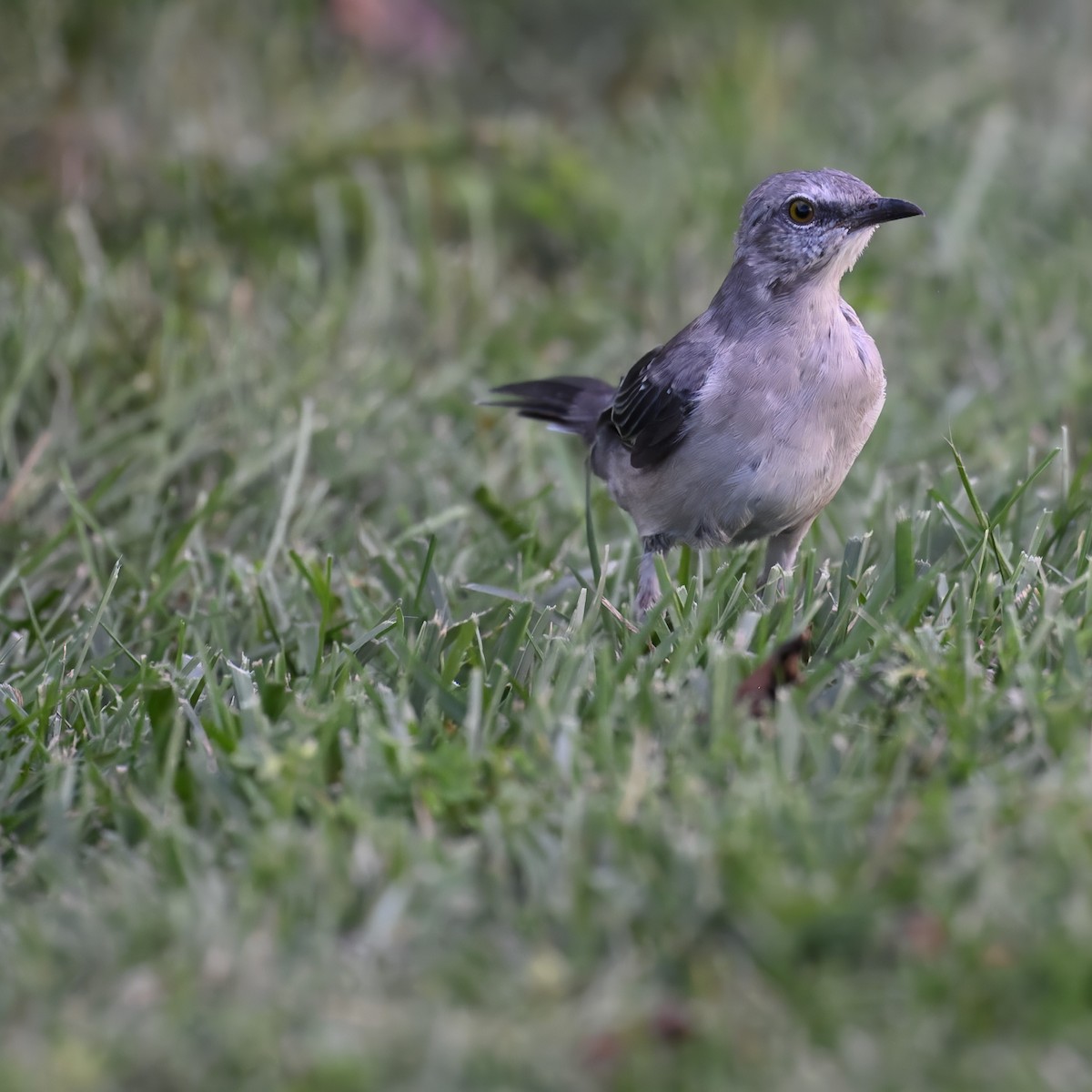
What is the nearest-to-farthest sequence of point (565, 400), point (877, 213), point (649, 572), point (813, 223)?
1. point (877, 213)
2. point (813, 223)
3. point (649, 572)
4. point (565, 400)

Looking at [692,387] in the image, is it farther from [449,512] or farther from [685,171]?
[685,171]

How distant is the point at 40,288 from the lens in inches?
243

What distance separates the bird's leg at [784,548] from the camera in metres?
4.65

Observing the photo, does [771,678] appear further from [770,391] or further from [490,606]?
[490,606]

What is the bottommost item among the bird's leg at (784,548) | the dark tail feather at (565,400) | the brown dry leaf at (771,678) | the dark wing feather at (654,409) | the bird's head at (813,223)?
the bird's leg at (784,548)

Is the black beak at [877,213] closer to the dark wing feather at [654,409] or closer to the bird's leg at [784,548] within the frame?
the dark wing feather at [654,409]

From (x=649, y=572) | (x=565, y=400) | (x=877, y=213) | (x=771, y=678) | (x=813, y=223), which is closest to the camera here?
(x=771, y=678)

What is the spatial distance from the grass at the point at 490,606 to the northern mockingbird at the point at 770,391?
0.62 ft

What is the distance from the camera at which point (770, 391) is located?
14.4ft

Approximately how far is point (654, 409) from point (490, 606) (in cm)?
79

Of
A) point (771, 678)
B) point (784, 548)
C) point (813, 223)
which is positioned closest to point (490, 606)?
point (784, 548)

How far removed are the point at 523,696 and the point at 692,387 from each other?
1339 millimetres

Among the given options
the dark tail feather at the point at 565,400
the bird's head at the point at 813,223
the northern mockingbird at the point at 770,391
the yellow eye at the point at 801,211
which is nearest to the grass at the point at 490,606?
the northern mockingbird at the point at 770,391

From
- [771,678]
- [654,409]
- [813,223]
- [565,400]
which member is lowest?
[771,678]
